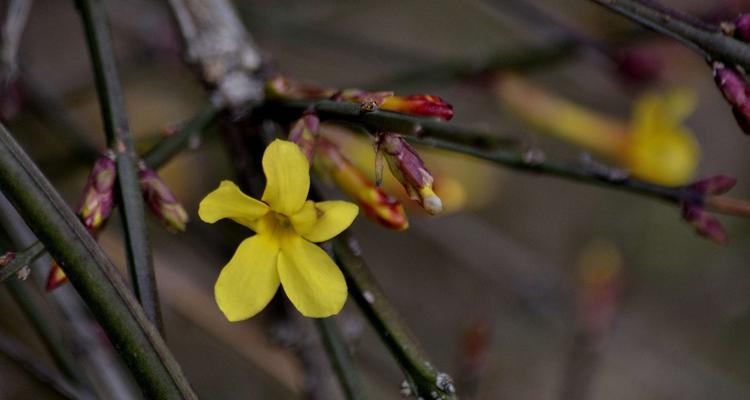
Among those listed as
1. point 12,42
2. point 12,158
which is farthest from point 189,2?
point 12,158

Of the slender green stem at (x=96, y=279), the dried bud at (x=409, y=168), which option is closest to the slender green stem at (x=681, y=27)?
the dried bud at (x=409, y=168)

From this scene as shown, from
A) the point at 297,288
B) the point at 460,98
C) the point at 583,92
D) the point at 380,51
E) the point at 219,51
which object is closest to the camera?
the point at 297,288

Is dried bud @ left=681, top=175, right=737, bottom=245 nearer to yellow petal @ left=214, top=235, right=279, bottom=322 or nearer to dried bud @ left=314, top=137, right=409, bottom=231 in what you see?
dried bud @ left=314, top=137, right=409, bottom=231

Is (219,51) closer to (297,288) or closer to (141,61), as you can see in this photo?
(297,288)

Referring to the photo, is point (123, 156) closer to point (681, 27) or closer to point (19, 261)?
point (19, 261)

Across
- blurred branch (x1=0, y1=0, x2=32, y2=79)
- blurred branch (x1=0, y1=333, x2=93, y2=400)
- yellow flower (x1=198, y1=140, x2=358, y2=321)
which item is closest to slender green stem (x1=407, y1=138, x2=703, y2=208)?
yellow flower (x1=198, y1=140, x2=358, y2=321)

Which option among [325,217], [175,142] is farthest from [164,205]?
[325,217]
